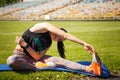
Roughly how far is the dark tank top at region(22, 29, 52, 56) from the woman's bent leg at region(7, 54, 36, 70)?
10 cm

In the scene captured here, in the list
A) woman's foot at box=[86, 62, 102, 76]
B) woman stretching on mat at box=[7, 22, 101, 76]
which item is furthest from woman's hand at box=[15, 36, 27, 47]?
woman's foot at box=[86, 62, 102, 76]

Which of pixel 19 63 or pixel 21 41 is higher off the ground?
pixel 21 41

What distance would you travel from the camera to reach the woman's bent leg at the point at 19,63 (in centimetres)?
292

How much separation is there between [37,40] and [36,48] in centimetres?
12

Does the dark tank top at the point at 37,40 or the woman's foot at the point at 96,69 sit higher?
the dark tank top at the point at 37,40

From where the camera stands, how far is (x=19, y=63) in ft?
9.68

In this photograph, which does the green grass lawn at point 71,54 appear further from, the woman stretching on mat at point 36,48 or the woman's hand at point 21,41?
the woman's hand at point 21,41

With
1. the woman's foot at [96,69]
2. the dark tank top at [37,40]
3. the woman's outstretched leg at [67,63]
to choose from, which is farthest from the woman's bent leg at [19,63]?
the woman's foot at [96,69]

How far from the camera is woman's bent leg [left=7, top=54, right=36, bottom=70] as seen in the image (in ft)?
9.58

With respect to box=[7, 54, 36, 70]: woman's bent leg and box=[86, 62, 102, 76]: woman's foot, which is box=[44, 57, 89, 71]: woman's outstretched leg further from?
box=[7, 54, 36, 70]: woman's bent leg

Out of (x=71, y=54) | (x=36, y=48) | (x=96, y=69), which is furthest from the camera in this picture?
(x=71, y=54)

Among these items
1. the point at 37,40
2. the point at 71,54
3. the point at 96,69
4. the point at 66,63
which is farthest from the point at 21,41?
the point at 71,54

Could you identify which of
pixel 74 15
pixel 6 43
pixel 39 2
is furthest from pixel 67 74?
pixel 74 15

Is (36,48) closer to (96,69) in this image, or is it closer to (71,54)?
(96,69)
